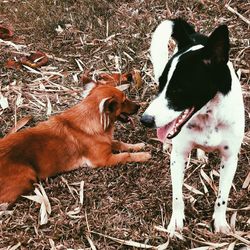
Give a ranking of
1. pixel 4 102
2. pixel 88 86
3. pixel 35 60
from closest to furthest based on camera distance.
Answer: pixel 88 86 < pixel 4 102 < pixel 35 60

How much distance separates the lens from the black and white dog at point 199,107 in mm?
3631

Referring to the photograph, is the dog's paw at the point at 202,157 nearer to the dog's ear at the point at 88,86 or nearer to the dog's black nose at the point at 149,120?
the dog's ear at the point at 88,86

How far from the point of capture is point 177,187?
4.43 meters

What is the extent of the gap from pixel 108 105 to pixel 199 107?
191 cm

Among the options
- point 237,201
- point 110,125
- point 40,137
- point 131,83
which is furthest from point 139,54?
point 237,201

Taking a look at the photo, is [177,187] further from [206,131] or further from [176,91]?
[176,91]

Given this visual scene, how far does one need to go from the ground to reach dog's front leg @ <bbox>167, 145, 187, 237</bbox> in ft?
0.32

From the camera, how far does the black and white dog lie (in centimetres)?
363

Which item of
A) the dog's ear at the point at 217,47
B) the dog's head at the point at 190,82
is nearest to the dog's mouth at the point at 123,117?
the dog's head at the point at 190,82

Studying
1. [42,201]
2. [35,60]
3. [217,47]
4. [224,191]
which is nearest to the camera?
[217,47]

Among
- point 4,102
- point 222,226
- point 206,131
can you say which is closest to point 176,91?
point 206,131

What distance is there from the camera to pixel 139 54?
720 cm

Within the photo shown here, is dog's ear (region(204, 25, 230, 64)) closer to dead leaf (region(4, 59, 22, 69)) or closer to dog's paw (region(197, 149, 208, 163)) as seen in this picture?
dog's paw (region(197, 149, 208, 163))

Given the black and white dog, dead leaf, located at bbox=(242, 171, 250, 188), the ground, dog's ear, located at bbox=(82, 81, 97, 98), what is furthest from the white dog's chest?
dog's ear, located at bbox=(82, 81, 97, 98)
